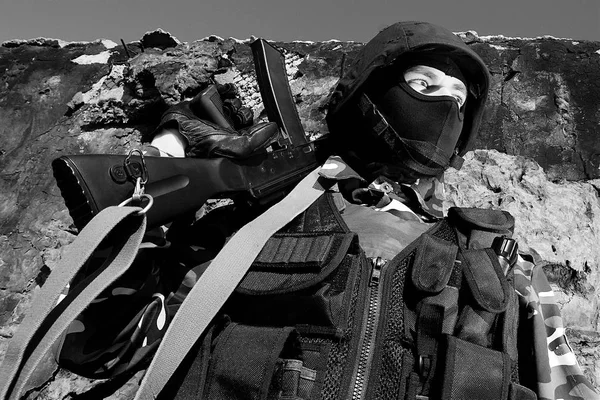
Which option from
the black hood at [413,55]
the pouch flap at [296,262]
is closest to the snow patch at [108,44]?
the black hood at [413,55]

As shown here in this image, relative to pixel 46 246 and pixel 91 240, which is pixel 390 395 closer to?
pixel 91 240

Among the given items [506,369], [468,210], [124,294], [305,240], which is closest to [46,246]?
[124,294]

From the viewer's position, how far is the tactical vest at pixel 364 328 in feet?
4.39

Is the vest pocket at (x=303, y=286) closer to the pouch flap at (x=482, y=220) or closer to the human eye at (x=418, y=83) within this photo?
the pouch flap at (x=482, y=220)

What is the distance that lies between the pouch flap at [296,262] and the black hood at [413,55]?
0.62m

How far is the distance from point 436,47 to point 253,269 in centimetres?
98

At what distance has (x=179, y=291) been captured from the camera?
1704 mm

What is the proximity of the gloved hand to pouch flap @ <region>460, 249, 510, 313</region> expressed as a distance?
672mm

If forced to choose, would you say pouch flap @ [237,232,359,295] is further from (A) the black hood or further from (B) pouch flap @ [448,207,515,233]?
(A) the black hood

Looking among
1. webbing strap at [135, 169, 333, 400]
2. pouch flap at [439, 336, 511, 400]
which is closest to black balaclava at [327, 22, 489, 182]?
webbing strap at [135, 169, 333, 400]

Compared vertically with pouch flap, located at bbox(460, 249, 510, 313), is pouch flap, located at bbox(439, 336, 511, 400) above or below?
below

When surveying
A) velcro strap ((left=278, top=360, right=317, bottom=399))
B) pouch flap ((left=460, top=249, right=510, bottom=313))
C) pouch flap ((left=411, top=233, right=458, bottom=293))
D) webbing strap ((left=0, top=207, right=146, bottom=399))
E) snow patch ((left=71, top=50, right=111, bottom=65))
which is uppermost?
snow patch ((left=71, top=50, right=111, bottom=65))

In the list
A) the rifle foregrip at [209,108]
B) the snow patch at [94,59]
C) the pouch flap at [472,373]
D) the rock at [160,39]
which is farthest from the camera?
the snow patch at [94,59]

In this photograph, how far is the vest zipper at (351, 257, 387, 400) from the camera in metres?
1.35
